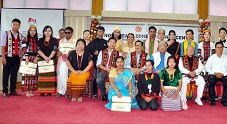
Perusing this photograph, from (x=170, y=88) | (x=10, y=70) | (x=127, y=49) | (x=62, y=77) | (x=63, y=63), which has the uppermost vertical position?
(x=127, y=49)

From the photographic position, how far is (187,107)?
3.80 metres

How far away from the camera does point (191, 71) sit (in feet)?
14.1

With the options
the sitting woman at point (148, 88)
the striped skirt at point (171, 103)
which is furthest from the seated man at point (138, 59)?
the striped skirt at point (171, 103)

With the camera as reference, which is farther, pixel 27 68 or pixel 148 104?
pixel 27 68

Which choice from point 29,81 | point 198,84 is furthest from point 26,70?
point 198,84

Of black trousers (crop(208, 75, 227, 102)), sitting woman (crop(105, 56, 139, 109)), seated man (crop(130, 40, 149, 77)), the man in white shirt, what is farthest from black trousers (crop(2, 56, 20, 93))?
the man in white shirt

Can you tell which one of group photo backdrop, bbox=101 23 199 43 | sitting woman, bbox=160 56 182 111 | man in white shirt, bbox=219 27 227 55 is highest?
group photo backdrop, bbox=101 23 199 43

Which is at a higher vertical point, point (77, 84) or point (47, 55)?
point (47, 55)

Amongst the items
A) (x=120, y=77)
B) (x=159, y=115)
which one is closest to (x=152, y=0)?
(x=120, y=77)

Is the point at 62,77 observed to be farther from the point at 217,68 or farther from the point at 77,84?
the point at 217,68

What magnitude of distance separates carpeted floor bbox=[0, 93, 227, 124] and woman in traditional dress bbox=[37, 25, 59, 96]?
552 millimetres

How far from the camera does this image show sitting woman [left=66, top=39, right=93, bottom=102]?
411 cm

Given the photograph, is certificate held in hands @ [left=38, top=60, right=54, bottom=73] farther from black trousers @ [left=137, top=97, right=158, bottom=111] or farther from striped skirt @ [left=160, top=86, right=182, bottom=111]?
striped skirt @ [left=160, top=86, right=182, bottom=111]

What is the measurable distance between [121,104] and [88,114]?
509mm
